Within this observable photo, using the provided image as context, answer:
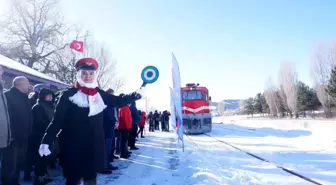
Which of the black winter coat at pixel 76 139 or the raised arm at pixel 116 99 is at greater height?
the raised arm at pixel 116 99

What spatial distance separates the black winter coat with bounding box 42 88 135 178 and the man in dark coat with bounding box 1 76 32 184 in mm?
2035

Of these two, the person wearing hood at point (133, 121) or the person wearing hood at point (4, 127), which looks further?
the person wearing hood at point (133, 121)

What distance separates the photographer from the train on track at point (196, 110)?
Answer: 64.7 feet

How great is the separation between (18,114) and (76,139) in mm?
2313

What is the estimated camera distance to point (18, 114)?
509 cm

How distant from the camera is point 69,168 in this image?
3369 mm

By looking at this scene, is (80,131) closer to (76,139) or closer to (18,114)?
(76,139)

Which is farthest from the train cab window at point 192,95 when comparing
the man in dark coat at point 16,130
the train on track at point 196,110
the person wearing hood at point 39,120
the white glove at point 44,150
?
the white glove at point 44,150

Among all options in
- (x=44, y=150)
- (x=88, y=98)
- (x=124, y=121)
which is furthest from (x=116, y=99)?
(x=124, y=121)

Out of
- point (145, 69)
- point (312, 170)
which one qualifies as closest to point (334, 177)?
point (312, 170)

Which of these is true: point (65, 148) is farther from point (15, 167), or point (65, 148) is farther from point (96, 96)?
point (15, 167)

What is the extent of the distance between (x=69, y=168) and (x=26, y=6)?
39.3 meters

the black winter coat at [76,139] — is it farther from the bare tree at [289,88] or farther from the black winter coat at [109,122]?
the bare tree at [289,88]

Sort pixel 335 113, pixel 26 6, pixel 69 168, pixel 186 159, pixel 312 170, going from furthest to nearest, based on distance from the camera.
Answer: pixel 335 113
pixel 26 6
pixel 186 159
pixel 312 170
pixel 69 168
